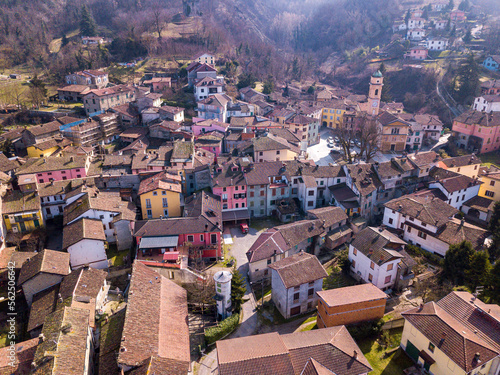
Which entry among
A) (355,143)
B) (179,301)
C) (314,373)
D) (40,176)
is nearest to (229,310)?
(179,301)

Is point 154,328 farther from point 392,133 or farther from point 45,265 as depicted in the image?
point 392,133

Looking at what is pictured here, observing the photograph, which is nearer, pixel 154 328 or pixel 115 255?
pixel 154 328

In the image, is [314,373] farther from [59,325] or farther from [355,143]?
[355,143]

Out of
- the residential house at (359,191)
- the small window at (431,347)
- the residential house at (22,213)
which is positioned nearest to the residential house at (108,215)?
the residential house at (22,213)

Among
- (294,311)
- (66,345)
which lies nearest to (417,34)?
(294,311)

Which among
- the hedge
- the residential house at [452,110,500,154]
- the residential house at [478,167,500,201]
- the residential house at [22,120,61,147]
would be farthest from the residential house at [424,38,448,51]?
the hedge

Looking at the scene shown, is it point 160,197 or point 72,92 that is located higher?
point 72,92
